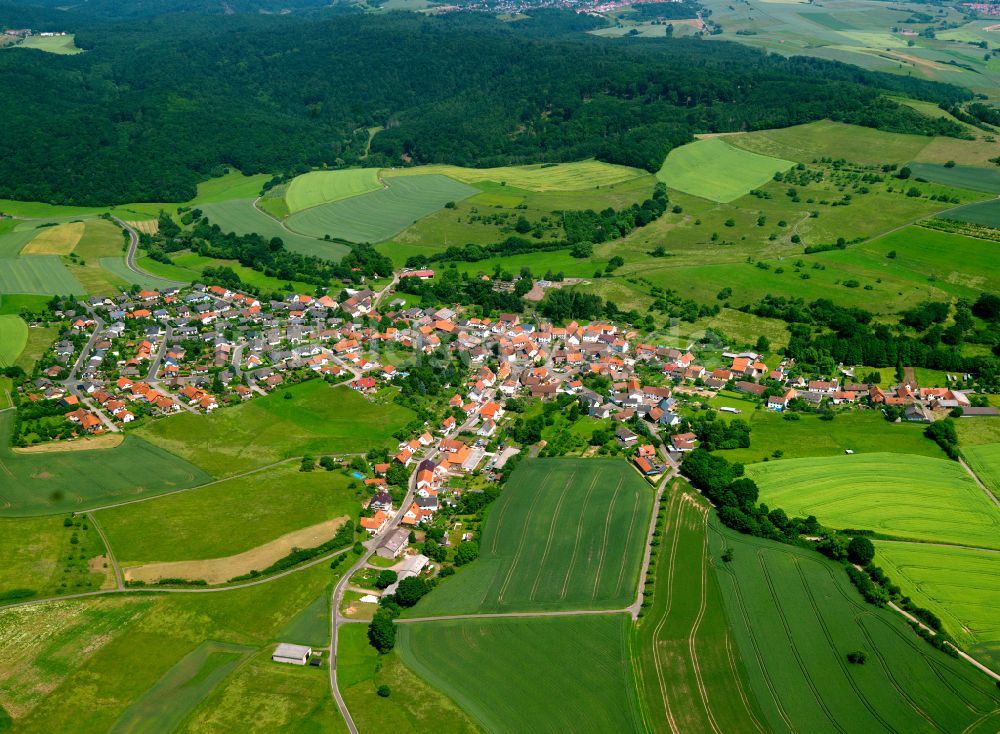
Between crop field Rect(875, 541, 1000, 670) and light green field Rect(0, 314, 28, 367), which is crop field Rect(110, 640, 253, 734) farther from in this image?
light green field Rect(0, 314, 28, 367)

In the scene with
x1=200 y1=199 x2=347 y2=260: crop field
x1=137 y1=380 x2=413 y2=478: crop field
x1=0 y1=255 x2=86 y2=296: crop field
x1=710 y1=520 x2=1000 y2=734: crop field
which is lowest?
x1=0 y1=255 x2=86 y2=296: crop field

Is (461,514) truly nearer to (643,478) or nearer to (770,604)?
(643,478)

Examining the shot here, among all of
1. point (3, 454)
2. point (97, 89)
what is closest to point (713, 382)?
point (3, 454)

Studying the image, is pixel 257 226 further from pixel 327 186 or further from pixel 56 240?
pixel 56 240

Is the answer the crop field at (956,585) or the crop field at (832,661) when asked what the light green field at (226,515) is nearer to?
the crop field at (832,661)

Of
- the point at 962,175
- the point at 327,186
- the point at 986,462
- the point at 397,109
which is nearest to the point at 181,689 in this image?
the point at 986,462

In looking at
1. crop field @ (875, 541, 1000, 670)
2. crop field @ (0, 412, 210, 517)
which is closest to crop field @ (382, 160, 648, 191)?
crop field @ (0, 412, 210, 517)

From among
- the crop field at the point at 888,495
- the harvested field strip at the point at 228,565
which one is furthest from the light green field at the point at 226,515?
the crop field at the point at 888,495
